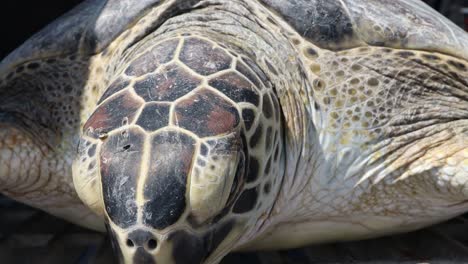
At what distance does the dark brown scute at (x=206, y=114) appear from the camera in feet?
4.42

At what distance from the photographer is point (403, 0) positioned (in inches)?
92.0

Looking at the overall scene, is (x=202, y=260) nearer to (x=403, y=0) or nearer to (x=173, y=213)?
(x=173, y=213)

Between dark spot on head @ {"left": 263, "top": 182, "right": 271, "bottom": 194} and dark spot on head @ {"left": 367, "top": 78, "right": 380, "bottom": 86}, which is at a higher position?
dark spot on head @ {"left": 367, "top": 78, "right": 380, "bottom": 86}

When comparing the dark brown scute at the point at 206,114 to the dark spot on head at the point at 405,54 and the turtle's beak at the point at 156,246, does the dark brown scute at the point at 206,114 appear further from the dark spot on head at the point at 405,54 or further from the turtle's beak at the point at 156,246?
the dark spot on head at the point at 405,54

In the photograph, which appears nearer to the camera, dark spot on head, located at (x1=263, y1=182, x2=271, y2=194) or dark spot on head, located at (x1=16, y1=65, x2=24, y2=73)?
dark spot on head, located at (x1=263, y1=182, x2=271, y2=194)

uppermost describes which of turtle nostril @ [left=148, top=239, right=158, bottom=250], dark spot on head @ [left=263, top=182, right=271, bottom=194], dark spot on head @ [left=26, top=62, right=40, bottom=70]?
turtle nostril @ [left=148, top=239, right=158, bottom=250]

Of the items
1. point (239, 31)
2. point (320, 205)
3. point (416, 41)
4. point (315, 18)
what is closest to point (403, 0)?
point (416, 41)

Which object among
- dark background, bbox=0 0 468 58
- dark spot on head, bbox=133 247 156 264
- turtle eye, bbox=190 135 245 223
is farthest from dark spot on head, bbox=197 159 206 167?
dark background, bbox=0 0 468 58

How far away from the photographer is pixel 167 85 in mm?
1443

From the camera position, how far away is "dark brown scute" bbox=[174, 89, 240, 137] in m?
1.35

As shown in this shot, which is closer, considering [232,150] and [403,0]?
[232,150]

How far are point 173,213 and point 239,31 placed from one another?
2.83 feet

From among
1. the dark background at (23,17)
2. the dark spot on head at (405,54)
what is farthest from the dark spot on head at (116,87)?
the dark background at (23,17)

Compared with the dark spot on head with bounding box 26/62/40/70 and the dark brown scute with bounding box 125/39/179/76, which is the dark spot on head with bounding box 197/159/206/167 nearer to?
the dark brown scute with bounding box 125/39/179/76
